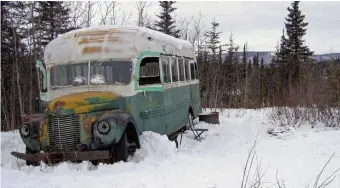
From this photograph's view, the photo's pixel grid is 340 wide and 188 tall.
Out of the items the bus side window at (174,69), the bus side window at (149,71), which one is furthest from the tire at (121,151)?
the bus side window at (174,69)

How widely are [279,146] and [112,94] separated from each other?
13.3 ft

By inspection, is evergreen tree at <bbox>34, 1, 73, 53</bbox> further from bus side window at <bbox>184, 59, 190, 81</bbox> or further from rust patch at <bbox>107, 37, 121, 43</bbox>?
rust patch at <bbox>107, 37, 121, 43</bbox>

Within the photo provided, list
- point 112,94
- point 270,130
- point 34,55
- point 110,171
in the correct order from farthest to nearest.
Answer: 1. point 34,55
2. point 270,130
3. point 112,94
4. point 110,171

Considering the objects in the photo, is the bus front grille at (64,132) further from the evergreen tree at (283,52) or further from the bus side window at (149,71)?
the evergreen tree at (283,52)

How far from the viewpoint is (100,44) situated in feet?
Result: 24.4

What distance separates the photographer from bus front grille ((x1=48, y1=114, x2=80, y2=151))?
641 centimetres

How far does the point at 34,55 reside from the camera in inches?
782

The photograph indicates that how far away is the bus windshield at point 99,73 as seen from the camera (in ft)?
23.9

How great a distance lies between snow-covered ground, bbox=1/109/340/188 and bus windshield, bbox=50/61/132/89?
1297mm

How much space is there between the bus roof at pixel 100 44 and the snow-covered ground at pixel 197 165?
1.83 m

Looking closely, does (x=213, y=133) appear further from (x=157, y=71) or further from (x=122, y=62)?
(x=122, y=62)

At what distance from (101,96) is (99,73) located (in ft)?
Answer: 2.51

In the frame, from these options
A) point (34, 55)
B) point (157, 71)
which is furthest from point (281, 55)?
point (157, 71)

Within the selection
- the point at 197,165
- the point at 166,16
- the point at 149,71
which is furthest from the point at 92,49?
the point at 166,16
